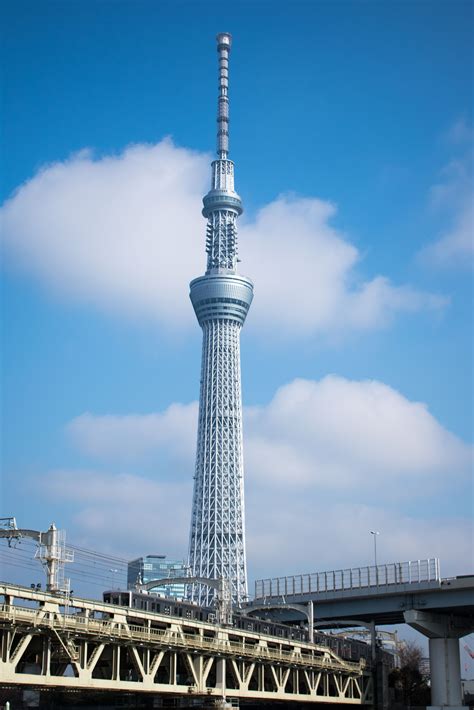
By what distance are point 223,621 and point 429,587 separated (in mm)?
33380

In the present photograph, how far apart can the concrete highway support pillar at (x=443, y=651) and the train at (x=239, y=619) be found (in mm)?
7749

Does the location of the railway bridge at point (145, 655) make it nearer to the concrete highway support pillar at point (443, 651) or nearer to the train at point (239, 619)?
the train at point (239, 619)

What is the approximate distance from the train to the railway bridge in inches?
120

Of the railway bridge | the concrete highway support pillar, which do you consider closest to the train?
the railway bridge

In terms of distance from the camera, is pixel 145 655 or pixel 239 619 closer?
pixel 145 655

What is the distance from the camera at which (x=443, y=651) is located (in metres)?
108

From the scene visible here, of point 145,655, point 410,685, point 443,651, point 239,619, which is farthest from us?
point 410,685

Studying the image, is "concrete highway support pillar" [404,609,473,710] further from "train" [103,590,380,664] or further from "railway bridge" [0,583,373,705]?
"railway bridge" [0,583,373,705]

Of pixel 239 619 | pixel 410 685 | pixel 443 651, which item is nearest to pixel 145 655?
pixel 239 619

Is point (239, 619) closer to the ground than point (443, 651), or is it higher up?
higher up

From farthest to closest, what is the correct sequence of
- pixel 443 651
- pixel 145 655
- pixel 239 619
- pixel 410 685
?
pixel 410 685 < pixel 443 651 < pixel 239 619 < pixel 145 655

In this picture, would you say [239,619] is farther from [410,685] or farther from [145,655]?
[410,685]

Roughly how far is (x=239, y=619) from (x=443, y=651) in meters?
29.2

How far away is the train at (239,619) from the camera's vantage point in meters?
78.9
